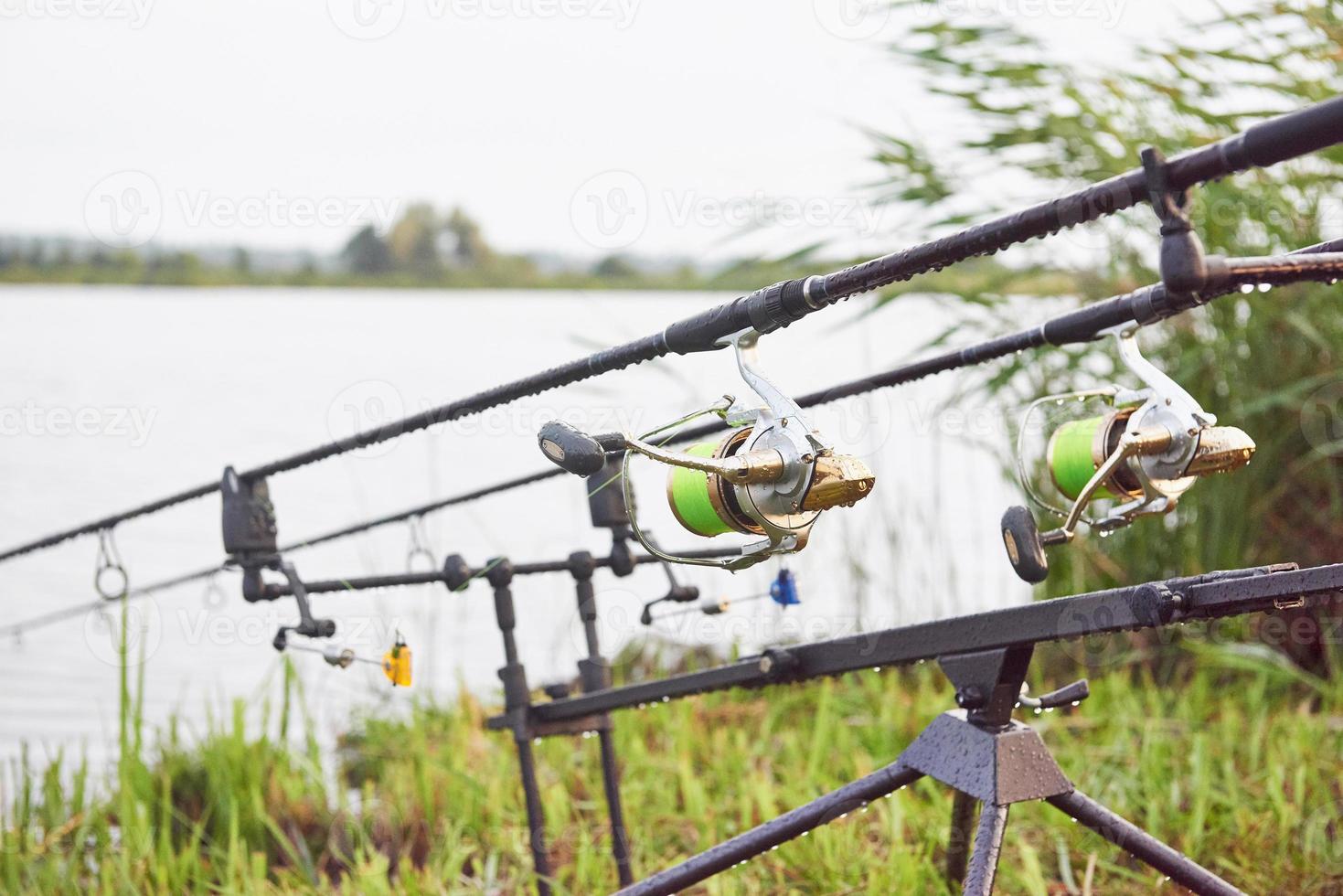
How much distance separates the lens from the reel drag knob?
185 centimetres

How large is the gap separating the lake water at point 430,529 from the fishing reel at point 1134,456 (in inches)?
21.9

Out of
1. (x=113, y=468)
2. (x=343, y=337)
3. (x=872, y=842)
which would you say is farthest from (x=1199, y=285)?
(x=343, y=337)

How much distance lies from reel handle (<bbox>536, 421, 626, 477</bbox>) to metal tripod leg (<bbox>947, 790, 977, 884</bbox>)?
125 cm

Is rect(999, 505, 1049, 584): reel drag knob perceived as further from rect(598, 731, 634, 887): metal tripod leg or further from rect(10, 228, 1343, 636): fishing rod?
rect(598, 731, 634, 887): metal tripod leg

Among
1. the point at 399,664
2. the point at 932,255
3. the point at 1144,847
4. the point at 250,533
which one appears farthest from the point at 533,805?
the point at 932,255

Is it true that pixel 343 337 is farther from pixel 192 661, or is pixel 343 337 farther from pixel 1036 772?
pixel 1036 772

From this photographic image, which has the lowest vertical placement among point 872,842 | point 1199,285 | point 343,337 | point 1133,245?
point 872,842

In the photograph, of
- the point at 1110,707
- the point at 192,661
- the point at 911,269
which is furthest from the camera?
the point at 192,661

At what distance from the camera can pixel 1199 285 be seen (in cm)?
135

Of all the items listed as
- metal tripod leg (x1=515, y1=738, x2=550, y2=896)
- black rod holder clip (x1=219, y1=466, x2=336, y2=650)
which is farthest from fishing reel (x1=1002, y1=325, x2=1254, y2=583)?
black rod holder clip (x1=219, y1=466, x2=336, y2=650)

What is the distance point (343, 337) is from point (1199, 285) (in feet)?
85.4

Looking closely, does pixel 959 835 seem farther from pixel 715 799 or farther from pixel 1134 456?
pixel 715 799

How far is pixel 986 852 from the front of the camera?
1889mm

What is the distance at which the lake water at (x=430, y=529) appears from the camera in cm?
512
